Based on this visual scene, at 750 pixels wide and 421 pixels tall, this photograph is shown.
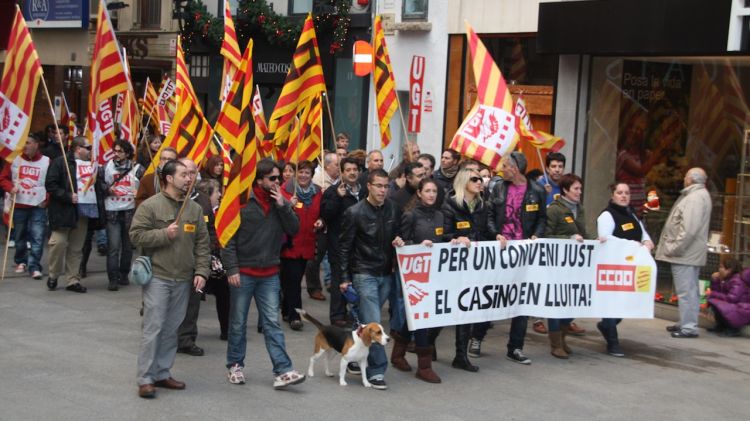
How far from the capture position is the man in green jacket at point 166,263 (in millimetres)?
8117

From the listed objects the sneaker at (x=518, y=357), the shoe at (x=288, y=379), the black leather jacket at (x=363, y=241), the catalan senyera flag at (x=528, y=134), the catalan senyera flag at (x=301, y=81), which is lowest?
the sneaker at (x=518, y=357)

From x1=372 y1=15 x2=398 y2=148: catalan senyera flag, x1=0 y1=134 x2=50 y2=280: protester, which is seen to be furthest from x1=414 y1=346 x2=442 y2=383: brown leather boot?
x1=0 y1=134 x2=50 y2=280: protester

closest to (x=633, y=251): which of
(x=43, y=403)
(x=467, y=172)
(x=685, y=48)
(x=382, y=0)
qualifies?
(x=467, y=172)

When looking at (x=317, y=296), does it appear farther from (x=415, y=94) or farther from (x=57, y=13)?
(x=57, y=13)

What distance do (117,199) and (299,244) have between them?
10.6ft

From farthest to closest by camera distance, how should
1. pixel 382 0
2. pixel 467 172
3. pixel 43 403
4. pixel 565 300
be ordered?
pixel 382 0, pixel 565 300, pixel 467 172, pixel 43 403

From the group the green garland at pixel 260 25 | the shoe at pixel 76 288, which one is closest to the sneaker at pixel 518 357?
the shoe at pixel 76 288

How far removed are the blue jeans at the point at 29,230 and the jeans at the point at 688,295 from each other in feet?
26.5

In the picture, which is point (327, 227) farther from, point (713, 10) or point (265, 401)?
point (713, 10)

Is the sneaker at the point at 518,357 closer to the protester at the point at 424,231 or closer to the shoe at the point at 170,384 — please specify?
the protester at the point at 424,231

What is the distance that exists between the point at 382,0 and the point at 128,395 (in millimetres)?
13280

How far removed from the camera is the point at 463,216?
9.67 m

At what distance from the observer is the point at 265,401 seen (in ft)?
27.0

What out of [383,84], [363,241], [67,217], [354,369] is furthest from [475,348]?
[67,217]
